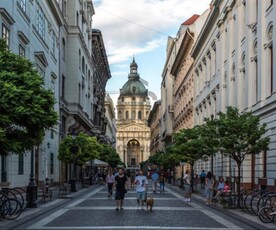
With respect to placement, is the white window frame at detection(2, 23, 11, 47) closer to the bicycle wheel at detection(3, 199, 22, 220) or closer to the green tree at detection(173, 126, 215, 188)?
the bicycle wheel at detection(3, 199, 22, 220)

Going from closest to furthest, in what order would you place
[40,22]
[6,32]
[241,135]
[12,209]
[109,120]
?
[12,209]
[241,135]
[6,32]
[40,22]
[109,120]

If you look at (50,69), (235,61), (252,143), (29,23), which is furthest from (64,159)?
(252,143)

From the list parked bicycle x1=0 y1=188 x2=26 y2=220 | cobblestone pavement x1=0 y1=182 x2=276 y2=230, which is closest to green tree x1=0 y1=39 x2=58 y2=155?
parked bicycle x1=0 y1=188 x2=26 y2=220

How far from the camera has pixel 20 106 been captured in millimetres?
15539

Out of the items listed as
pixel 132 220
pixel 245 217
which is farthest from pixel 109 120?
pixel 132 220

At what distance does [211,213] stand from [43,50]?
23.0 m

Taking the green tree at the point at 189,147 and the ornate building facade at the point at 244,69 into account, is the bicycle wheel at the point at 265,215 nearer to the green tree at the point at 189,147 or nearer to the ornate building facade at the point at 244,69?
the ornate building facade at the point at 244,69

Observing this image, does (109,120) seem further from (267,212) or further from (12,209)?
(267,212)

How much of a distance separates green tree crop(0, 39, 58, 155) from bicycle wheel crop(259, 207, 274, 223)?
6.55 m

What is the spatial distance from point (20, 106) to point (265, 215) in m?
7.69

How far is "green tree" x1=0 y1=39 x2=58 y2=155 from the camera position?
605 inches

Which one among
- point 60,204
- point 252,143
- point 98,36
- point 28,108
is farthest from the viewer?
point 98,36

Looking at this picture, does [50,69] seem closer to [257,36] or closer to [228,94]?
[228,94]

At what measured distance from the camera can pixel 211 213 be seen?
70.8ft
